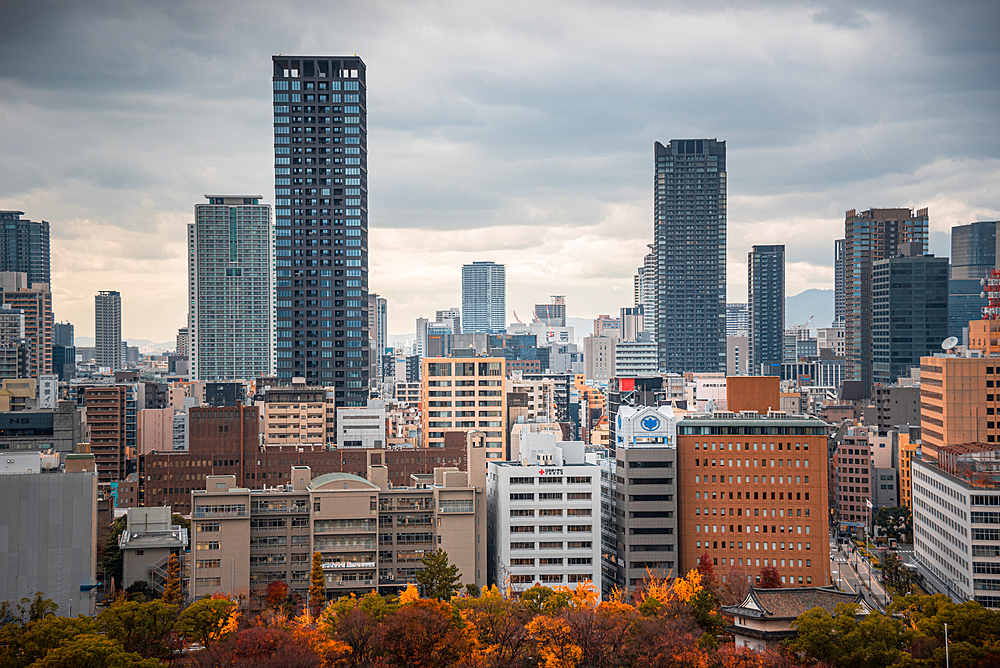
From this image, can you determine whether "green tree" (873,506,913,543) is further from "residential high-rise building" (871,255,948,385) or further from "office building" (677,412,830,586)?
"residential high-rise building" (871,255,948,385)

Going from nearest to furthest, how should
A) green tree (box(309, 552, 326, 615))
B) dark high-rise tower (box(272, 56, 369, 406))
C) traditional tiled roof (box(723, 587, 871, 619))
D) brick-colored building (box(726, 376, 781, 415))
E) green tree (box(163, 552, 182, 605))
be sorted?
traditional tiled roof (box(723, 587, 871, 619))
green tree (box(163, 552, 182, 605))
green tree (box(309, 552, 326, 615))
brick-colored building (box(726, 376, 781, 415))
dark high-rise tower (box(272, 56, 369, 406))

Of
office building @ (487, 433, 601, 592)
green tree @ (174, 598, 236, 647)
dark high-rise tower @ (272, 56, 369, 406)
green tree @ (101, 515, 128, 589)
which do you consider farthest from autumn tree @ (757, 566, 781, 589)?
dark high-rise tower @ (272, 56, 369, 406)

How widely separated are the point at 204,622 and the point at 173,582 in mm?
15884

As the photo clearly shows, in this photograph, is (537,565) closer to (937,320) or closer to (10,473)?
(10,473)

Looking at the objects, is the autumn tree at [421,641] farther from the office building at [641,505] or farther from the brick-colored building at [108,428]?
the brick-colored building at [108,428]

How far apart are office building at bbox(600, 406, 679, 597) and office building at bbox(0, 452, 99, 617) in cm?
3668

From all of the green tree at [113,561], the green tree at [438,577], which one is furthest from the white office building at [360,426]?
the green tree at [438,577]

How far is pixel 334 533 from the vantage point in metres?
71.1

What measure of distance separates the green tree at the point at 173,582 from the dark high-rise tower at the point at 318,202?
75.4 m

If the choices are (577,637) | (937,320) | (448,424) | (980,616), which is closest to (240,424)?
(448,424)

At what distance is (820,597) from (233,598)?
37.4 meters

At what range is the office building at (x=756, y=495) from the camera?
7712 centimetres

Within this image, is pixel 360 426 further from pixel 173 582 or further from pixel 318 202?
pixel 173 582

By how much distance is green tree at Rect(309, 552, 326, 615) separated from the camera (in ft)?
213
